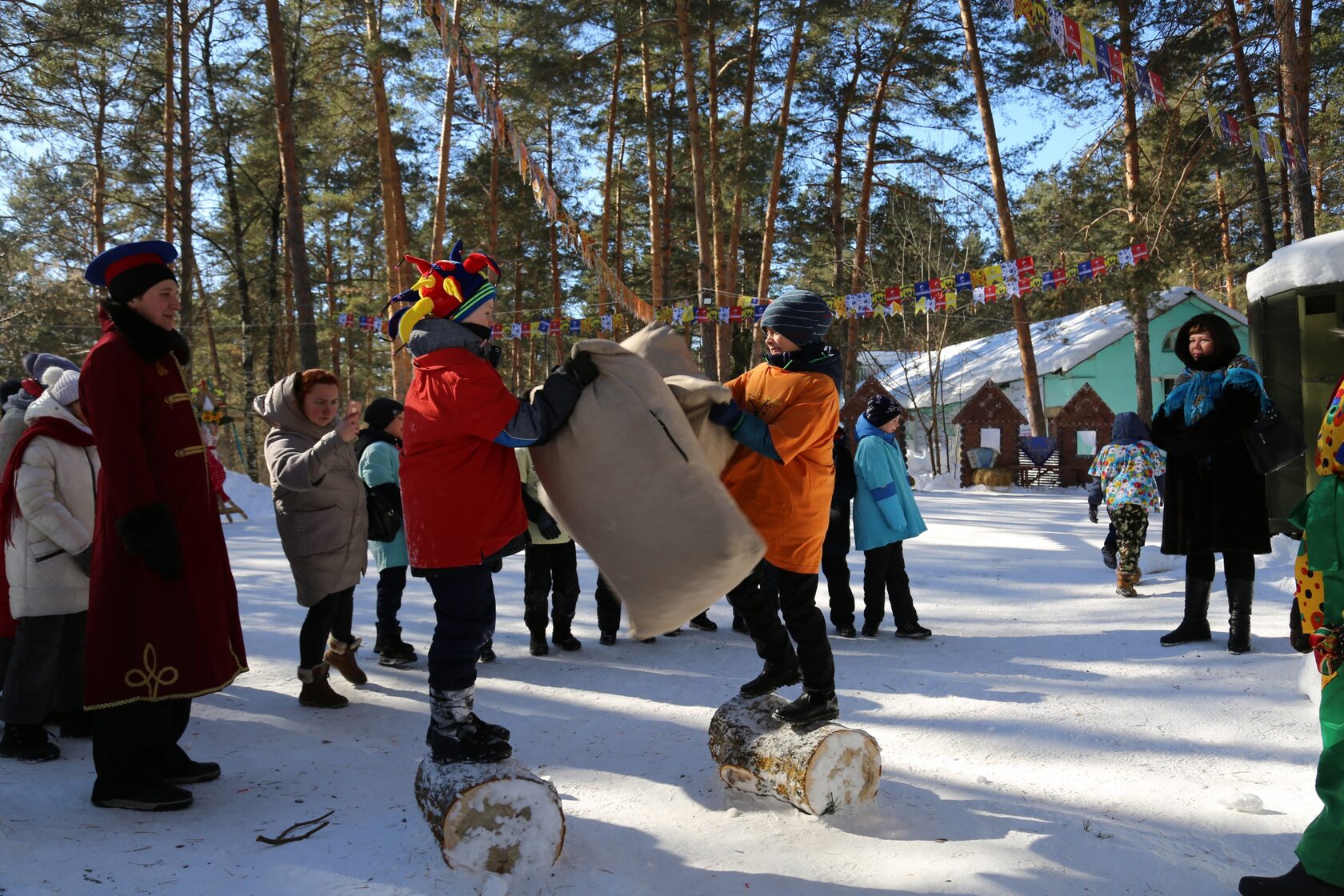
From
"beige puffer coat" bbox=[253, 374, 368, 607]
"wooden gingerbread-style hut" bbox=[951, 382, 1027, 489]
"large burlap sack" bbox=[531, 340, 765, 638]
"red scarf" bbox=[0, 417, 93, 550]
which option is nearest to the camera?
"large burlap sack" bbox=[531, 340, 765, 638]

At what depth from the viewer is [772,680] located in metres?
3.76

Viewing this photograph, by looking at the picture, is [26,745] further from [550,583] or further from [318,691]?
[550,583]

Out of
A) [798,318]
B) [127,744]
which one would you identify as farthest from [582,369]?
[127,744]

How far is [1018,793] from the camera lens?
345 centimetres

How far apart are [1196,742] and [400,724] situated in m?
3.69

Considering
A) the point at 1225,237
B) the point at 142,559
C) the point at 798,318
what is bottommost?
the point at 142,559

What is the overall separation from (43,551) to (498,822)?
2.53 m

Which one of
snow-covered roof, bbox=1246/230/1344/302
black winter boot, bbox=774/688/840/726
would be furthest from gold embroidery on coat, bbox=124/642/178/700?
snow-covered roof, bbox=1246/230/1344/302

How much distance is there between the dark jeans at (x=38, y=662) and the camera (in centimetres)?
384

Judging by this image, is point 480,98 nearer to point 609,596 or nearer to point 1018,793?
point 609,596

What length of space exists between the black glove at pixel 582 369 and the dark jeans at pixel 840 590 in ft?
11.7

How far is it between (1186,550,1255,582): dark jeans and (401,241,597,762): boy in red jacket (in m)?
4.21

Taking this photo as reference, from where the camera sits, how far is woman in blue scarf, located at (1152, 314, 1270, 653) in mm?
5141

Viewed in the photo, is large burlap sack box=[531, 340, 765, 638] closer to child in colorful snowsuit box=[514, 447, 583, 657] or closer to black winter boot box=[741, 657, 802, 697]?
black winter boot box=[741, 657, 802, 697]
